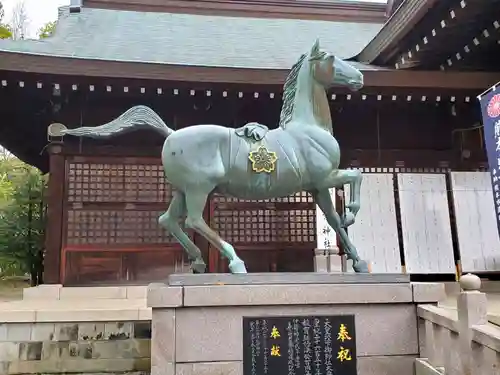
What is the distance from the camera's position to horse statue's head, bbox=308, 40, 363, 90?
12.5ft

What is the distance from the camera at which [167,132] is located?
373 cm

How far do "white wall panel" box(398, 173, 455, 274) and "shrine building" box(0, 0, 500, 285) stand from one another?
0.06ft

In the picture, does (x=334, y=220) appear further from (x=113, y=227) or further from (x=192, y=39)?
(x=192, y=39)

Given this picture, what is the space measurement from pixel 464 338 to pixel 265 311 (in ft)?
4.49

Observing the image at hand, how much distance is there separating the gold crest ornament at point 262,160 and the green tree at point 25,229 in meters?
7.67

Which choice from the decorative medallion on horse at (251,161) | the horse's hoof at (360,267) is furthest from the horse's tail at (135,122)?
the horse's hoof at (360,267)

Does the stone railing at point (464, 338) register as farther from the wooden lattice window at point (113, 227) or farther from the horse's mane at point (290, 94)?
the wooden lattice window at point (113, 227)

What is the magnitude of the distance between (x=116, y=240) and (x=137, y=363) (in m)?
2.79

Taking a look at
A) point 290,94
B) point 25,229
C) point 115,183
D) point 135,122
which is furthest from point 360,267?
point 25,229

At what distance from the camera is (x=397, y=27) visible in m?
6.30

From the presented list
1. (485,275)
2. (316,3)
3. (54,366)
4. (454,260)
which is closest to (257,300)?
Result: (54,366)

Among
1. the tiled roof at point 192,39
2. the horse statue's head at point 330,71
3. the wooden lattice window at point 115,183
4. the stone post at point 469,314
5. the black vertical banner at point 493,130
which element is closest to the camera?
the stone post at point 469,314

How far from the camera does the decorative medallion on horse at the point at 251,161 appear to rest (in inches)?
138

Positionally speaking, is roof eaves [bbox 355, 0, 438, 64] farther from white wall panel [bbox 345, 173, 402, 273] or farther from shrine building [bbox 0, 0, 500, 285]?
white wall panel [bbox 345, 173, 402, 273]
